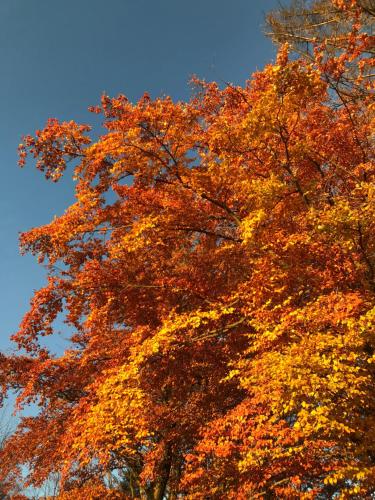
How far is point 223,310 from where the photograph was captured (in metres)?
10.2

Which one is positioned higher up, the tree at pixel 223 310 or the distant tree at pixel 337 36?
the distant tree at pixel 337 36

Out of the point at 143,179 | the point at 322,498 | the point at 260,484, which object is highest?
the point at 143,179

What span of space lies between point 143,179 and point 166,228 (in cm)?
177

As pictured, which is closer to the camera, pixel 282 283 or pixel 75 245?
pixel 282 283

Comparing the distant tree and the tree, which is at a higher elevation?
the distant tree

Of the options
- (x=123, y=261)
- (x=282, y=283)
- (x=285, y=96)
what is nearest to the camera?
(x=285, y=96)

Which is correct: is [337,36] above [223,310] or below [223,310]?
above

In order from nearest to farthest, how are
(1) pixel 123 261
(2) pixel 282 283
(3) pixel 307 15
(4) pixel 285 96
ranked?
(4) pixel 285 96 < (2) pixel 282 283 < (1) pixel 123 261 < (3) pixel 307 15

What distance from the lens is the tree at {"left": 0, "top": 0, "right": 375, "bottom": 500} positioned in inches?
315

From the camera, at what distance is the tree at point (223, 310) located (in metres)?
7.99

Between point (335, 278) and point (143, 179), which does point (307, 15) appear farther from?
point (335, 278)

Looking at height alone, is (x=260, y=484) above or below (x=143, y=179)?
below

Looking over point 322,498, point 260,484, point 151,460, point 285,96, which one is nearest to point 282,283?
point 285,96

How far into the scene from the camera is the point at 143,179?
12.3 meters
